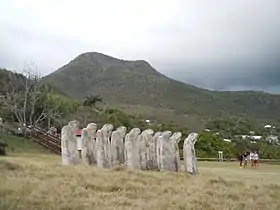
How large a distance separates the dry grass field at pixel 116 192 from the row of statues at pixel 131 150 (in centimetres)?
526

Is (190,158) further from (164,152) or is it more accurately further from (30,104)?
(30,104)

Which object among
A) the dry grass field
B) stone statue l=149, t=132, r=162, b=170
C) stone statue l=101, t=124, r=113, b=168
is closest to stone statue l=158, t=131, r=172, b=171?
stone statue l=149, t=132, r=162, b=170

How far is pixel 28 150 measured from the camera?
4178cm

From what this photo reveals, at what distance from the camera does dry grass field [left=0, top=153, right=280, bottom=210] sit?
12.9 metres

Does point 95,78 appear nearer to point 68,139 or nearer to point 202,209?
point 68,139

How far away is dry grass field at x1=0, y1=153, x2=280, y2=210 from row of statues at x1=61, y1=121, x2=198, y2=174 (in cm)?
526

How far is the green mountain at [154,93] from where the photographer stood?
13838 centimetres

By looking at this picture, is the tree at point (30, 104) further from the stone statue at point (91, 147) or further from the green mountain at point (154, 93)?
the green mountain at point (154, 93)

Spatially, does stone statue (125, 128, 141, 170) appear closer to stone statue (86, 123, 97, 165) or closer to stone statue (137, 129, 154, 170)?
stone statue (137, 129, 154, 170)

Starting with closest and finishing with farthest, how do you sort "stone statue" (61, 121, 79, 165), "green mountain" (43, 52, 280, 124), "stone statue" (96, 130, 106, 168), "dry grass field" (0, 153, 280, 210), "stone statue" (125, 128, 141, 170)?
"dry grass field" (0, 153, 280, 210)
"stone statue" (125, 128, 141, 170)
"stone statue" (96, 130, 106, 168)
"stone statue" (61, 121, 79, 165)
"green mountain" (43, 52, 280, 124)

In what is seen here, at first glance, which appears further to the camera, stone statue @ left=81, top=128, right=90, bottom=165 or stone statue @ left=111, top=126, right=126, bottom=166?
stone statue @ left=81, top=128, right=90, bottom=165

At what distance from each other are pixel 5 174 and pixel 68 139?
9155 mm

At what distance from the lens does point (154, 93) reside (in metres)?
148

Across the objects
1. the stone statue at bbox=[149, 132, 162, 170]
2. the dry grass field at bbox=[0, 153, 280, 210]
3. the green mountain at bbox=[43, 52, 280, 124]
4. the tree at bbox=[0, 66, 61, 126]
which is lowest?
the dry grass field at bbox=[0, 153, 280, 210]
